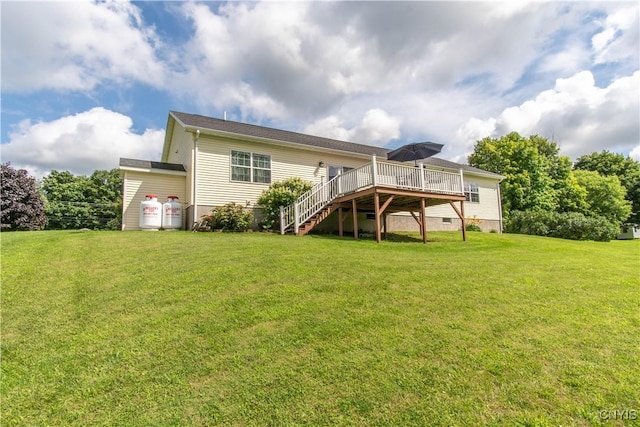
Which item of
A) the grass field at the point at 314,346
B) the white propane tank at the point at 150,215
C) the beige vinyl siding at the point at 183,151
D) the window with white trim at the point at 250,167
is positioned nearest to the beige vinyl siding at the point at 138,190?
the beige vinyl siding at the point at 183,151

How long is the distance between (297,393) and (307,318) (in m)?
1.24

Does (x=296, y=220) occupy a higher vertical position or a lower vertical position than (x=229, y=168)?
lower

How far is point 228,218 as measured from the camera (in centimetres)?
1158

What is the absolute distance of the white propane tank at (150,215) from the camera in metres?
11.4

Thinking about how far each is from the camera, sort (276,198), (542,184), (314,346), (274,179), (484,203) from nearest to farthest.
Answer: (314,346)
(276,198)
(274,179)
(484,203)
(542,184)

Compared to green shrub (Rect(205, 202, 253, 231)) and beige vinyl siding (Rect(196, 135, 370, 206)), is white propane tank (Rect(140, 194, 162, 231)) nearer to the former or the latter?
beige vinyl siding (Rect(196, 135, 370, 206))

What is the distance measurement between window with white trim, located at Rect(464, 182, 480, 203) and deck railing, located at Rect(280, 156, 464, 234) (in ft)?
23.3

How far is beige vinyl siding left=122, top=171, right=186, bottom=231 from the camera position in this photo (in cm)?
1214

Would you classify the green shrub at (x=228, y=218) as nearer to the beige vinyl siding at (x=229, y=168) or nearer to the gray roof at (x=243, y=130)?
the beige vinyl siding at (x=229, y=168)

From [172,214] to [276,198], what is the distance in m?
4.01

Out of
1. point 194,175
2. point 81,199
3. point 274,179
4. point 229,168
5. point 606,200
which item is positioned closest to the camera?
point 194,175

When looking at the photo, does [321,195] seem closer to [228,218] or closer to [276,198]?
[276,198]

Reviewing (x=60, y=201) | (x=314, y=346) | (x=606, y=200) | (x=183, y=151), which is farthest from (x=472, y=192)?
(x=60, y=201)

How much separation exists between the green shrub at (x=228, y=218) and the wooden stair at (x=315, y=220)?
2.15 metres
